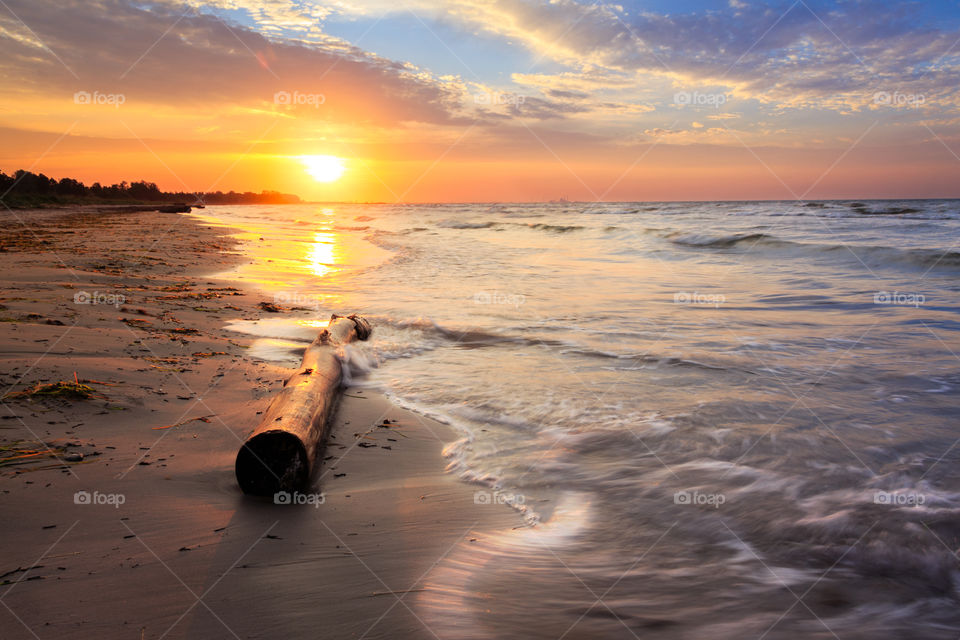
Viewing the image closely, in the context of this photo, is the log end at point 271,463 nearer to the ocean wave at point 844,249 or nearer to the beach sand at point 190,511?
the beach sand at point 190,511

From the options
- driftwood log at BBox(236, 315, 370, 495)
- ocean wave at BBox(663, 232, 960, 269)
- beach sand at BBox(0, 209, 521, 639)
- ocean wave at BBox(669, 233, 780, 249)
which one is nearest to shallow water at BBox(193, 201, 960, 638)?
beach sand at BBox(0, 209, 521, 639)

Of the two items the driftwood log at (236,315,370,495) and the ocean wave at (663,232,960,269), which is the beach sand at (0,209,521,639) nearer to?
the driftwood log at (236,315,370,495)

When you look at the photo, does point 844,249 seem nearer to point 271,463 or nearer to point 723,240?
point 723,240

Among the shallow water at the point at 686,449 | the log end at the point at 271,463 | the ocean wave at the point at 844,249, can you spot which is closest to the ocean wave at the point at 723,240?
the ocean wave at the point at 844,249

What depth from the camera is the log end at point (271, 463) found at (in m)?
2.98

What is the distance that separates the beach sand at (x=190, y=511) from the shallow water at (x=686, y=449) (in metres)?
0.29

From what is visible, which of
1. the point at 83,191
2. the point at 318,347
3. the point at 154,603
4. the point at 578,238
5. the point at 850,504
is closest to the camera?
the point at 154,603

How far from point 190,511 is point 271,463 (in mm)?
457

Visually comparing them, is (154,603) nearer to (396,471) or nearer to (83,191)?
(396,471)

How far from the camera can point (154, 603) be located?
2078 mm

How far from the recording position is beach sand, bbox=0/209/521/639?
2076 mm

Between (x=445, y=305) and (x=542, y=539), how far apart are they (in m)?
7.09

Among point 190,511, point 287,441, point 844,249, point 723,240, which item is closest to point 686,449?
point 287,441

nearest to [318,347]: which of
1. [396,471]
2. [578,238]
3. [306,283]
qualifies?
[396,471]
